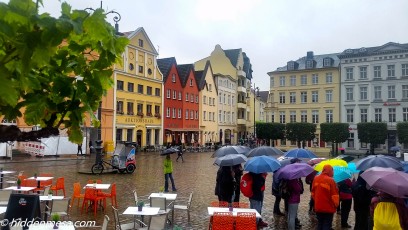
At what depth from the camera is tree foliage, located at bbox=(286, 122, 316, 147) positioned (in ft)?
186

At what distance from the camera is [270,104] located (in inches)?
2665

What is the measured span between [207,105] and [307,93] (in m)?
17.1

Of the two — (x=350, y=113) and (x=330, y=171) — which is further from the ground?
(x=350, y=113)

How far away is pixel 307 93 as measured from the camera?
65.2m

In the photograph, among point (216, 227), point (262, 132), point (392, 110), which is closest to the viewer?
point (216, 227)

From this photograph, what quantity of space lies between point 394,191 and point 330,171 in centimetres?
200

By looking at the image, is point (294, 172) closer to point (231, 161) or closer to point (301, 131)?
point (231, 161)

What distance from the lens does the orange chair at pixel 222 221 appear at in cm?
775

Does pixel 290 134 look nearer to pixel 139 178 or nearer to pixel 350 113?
pixel 350 113

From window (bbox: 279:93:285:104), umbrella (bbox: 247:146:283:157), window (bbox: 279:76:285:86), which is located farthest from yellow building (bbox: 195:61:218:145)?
umbrella (bbox: 247:146:283:157)

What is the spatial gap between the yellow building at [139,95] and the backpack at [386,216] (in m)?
39.4

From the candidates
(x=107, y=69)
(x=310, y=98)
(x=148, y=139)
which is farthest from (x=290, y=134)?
(x=107, y=69)

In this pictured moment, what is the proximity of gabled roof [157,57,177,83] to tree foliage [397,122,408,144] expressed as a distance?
3134 cm

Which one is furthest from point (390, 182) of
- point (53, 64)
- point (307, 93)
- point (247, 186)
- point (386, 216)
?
point (307, 93)
